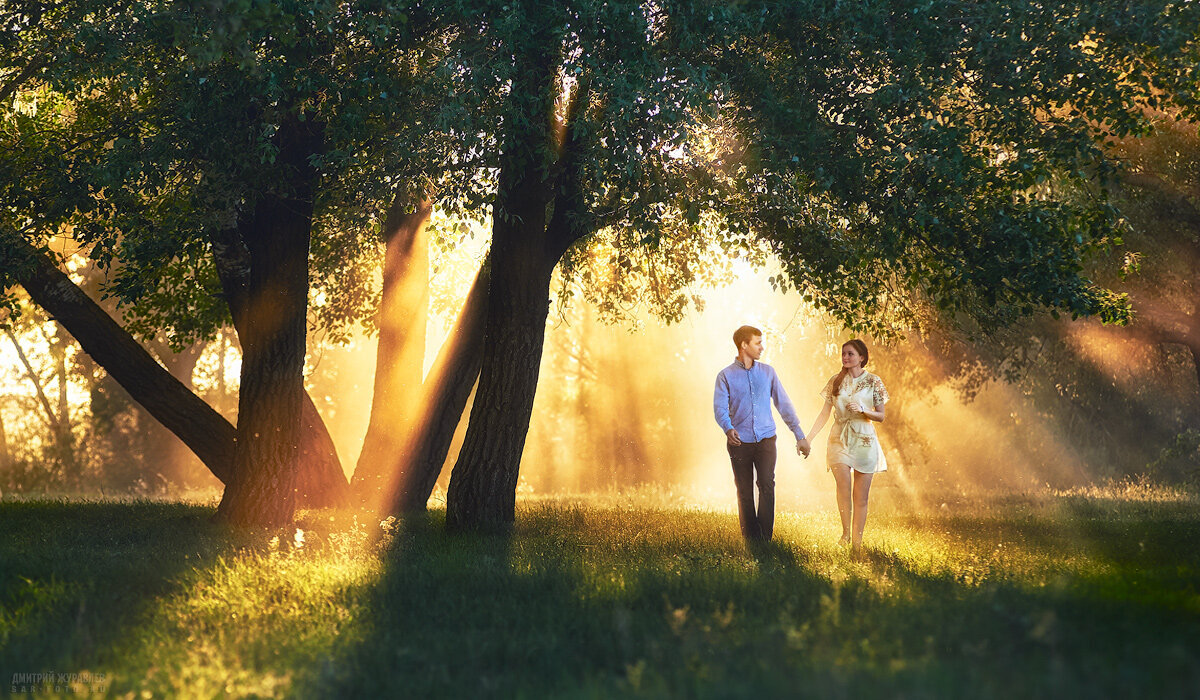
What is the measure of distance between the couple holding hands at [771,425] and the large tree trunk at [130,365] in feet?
22.0

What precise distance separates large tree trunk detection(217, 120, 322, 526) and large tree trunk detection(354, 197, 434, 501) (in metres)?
3.36

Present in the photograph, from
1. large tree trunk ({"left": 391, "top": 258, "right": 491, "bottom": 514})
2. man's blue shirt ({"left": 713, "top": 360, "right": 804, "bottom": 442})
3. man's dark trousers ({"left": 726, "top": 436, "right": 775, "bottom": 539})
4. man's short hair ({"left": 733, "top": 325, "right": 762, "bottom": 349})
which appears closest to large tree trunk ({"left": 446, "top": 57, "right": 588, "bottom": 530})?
man's short hair ({"left": 733, "top": 325, "right": 762, "bottom": 349})

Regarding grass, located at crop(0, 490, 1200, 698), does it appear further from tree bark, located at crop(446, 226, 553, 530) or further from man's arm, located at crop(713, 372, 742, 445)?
tree bark, located at crop(446, 226, 553, 530)

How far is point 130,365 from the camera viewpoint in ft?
44.9

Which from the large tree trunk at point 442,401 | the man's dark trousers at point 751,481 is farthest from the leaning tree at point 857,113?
the large tree trunk at point 442,401

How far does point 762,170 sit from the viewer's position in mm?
10609

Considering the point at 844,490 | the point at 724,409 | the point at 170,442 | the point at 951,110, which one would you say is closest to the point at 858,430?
the point at 844,490

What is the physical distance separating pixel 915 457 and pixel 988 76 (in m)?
24.0

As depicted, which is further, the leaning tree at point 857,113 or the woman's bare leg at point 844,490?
the woman's bare leg at point 844,490

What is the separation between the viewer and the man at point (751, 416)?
10.6 meters

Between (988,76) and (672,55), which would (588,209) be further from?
(988,76)

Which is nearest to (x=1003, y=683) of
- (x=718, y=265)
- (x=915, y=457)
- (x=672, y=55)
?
(x=672, y=55)

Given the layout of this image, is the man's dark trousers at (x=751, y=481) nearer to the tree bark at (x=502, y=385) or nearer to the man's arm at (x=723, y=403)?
the man's arm at (x=723, y=403)

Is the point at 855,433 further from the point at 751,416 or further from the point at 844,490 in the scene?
the point at 751,416
